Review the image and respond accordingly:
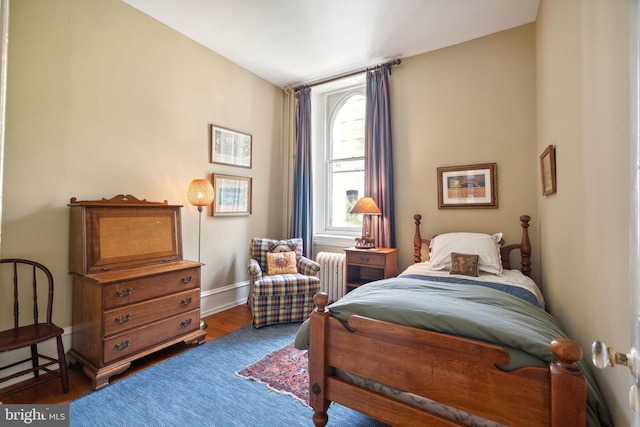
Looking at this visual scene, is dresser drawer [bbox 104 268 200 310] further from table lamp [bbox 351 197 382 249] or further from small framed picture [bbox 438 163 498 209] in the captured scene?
small framed picture [bbox 438 163 498 209]

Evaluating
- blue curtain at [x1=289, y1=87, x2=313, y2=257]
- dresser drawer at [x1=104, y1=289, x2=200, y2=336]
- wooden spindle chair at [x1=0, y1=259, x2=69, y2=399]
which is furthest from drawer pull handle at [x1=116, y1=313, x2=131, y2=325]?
blue curtain at [x1=289, y1=87, x2=313, y2=257]

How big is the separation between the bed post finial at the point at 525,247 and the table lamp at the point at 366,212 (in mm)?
1378

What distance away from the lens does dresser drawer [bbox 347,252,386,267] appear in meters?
3.15

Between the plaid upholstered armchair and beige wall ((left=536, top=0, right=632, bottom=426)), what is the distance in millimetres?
2149

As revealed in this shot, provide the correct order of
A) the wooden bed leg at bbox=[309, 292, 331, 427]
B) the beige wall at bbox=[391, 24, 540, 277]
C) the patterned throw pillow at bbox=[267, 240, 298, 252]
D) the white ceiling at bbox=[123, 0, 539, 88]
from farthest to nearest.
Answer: the patterned throw pillow at bbox=[267, 240, 298, 252]
the beige wall at bbox=[391, 24, 540, 277]
the white ceiling at bbox=[123, 0, 539, 88]
the wooden bed leg at bbox=[309, 292, 331, 427]

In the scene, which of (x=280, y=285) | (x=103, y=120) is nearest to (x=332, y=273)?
(x=280, y=285)

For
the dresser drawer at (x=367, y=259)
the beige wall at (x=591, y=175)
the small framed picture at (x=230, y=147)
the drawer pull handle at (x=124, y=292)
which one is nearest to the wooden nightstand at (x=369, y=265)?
the dresser drawer at (x=367, y=259)

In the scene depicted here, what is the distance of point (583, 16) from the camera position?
55.2 inches

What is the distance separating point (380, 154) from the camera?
3.50m

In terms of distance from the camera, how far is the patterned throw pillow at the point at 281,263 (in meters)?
3.35

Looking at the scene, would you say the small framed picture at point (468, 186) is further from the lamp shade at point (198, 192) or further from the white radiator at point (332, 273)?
the lamp shade at point (198, 192)

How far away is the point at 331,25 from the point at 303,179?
6.09 feet

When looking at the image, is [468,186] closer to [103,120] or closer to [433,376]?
[433,376]

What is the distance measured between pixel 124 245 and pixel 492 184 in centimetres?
347
